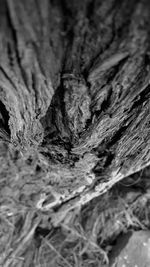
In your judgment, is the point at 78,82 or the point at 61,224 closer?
the point at 78,82

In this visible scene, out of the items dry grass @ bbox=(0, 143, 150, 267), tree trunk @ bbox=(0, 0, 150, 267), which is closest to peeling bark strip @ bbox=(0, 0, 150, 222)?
tree trunk @ bbox=(0, 0, 150, 267)

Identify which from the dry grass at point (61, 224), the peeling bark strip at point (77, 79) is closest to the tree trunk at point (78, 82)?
the peeling bark strip at point (77, 79)

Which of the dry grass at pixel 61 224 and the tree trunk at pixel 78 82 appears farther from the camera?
the dry grass at pixel 61 224

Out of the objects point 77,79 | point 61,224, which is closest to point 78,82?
point 77,79

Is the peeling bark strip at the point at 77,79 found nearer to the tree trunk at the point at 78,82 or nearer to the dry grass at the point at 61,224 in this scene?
the tree trunk at the point at 78,82

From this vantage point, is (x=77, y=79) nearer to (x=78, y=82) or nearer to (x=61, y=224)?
(x=78, y=82)

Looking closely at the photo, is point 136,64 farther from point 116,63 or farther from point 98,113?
point 98,113

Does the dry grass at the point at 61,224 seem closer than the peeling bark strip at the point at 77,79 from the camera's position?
No

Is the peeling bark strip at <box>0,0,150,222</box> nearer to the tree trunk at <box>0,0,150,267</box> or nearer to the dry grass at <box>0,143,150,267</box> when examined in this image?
the tree trunk at <box>0,0,150,267</box>
